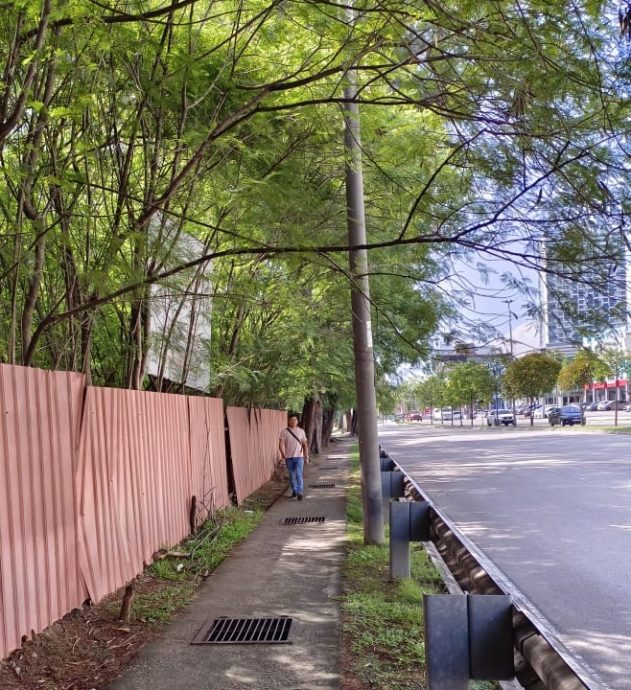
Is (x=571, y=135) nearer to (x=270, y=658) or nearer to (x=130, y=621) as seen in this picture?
(x=270, y=658)

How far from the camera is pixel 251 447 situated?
52.4 ft

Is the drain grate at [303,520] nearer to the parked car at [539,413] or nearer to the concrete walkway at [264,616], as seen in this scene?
the concrete walkway at [264,616]

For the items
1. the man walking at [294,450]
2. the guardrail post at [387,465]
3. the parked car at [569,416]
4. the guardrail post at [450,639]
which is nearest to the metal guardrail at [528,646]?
the guardrail post at [450,639]

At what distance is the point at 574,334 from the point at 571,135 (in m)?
1.32

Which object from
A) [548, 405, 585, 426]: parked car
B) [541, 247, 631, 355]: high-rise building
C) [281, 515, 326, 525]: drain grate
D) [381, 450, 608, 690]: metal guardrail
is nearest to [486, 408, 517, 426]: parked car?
[548, 405, 585, 426]: parked car

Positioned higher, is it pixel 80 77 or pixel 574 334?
pixel 80 77

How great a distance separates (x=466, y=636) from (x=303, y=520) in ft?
27.4

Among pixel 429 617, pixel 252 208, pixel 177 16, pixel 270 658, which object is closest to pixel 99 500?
pixel 270 658

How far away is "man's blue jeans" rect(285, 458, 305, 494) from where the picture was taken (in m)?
13.8

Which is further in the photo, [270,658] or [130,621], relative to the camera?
[130,621]

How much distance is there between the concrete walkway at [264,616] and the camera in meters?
4.39

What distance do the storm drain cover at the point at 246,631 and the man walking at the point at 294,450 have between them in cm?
775

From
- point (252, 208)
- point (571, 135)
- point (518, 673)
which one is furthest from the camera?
point (252, 208)

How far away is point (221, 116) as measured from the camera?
20.7 feet
